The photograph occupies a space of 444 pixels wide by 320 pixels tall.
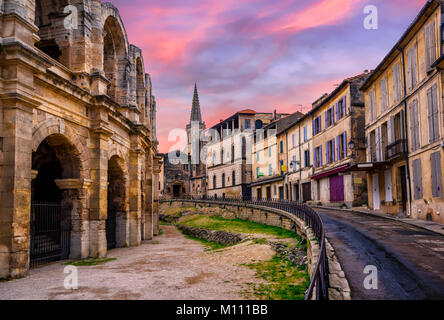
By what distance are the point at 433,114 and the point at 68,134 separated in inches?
580

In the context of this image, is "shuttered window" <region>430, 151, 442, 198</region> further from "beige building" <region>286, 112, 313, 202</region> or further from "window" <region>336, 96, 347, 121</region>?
"beige building" <region>286, 112, 313, 202</region>

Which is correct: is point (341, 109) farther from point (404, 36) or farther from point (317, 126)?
point (404, 36)

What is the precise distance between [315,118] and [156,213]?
16873mm

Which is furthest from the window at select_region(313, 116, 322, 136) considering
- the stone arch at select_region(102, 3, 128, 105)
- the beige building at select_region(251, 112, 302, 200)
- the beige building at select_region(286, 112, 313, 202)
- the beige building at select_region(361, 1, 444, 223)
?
the stone arch at select_region(102, 3, 128, 105)

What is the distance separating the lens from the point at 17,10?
985 cm

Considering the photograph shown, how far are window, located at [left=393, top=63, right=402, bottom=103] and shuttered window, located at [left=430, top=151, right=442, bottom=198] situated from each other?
520cm

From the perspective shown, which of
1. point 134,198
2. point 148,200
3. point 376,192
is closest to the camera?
point 134,198

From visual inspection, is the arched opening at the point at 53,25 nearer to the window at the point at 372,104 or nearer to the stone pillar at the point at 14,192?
the stone pillar at the point at 14,192

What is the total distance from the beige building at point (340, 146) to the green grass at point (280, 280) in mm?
14174

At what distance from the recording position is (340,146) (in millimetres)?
28891

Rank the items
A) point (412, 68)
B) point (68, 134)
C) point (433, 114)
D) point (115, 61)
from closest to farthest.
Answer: point (68, 134)
point (433, 114)
point (412, 68)
point (115, 61)

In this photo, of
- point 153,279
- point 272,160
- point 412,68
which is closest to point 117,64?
point 153,279
